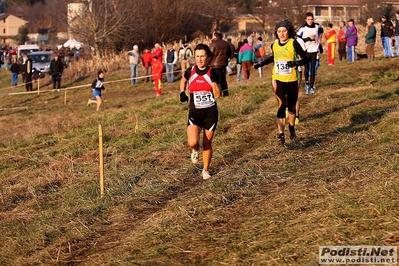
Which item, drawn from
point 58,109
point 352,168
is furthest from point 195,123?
point 58,109

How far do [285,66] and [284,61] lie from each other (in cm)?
8

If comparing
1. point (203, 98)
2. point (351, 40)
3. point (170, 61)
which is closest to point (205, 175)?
point (203, 98)

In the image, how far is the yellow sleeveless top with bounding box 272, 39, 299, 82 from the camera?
10.6m

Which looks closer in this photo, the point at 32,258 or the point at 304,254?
the point at 304,254

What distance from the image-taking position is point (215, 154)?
10.7 meters

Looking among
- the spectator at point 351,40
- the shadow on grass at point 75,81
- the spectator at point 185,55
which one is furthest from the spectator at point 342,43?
the shadow on grass at point 75,81

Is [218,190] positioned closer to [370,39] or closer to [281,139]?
[281,139]

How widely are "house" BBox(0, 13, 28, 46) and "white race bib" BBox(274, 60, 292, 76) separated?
120m

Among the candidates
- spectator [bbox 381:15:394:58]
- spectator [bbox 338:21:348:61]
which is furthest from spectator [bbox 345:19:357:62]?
spectator [bbox 381:15:394:58]

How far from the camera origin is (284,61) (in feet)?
34.8

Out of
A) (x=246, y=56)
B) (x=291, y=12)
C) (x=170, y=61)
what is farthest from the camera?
(x=291, y=12)

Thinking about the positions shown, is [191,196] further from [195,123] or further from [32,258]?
[32,258]

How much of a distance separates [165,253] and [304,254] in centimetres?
132

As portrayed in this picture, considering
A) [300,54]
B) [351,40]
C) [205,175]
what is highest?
[351,40]
